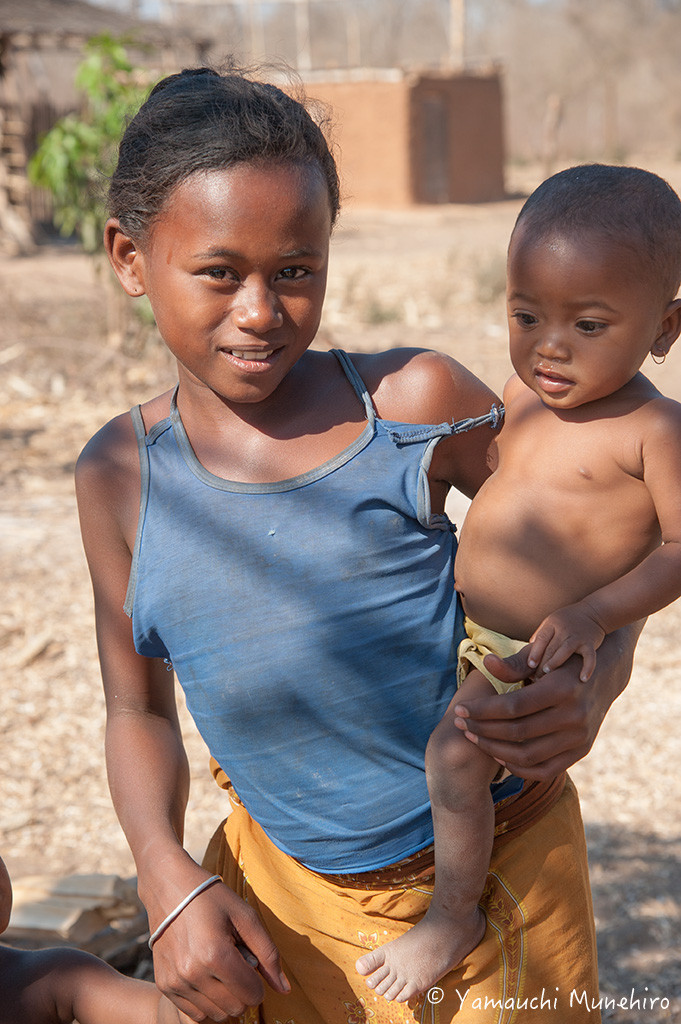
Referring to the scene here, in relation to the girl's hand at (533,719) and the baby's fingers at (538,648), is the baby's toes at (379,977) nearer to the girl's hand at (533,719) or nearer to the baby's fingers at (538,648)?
the girl's hand at (533,719)

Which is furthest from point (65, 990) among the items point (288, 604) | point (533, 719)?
point (533, 719)

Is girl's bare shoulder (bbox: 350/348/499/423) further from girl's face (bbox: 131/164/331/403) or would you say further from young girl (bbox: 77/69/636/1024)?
girl's face (bbox: 131/164/331/403)

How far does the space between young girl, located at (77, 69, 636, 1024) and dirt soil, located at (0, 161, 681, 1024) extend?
0.70 m

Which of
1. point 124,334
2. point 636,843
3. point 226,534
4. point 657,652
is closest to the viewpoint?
point 226,534

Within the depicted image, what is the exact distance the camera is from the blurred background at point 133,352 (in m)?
3.16

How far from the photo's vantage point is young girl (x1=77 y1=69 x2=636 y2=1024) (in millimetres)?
1400

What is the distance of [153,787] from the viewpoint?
1.56 meters

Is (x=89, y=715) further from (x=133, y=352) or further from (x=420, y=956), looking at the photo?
(x=133, y=352)

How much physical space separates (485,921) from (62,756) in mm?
2803

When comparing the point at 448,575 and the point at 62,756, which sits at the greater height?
the point at 448,575

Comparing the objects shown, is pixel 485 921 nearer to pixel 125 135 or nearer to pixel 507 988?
pixel 507 988

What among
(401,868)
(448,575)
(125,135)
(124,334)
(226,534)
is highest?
(125,135)

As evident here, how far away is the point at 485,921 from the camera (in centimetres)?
153

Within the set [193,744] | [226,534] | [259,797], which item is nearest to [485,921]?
[259,797]
